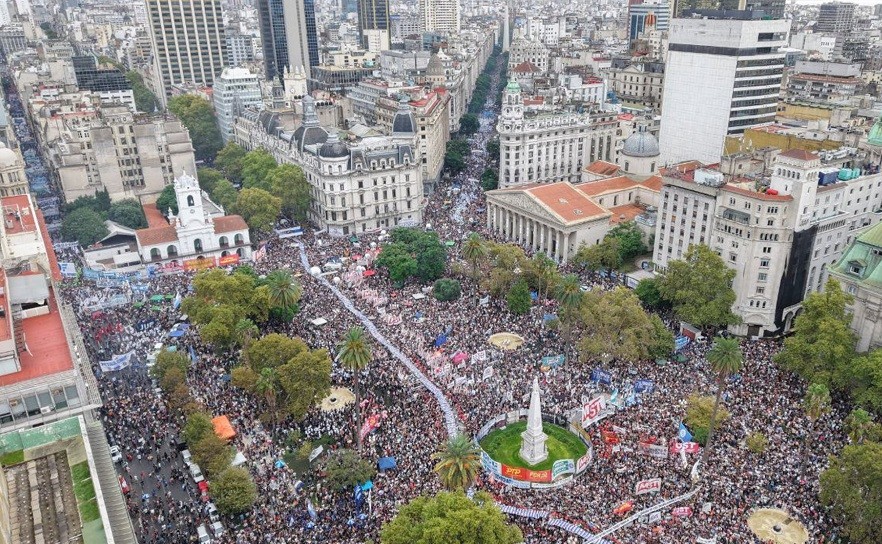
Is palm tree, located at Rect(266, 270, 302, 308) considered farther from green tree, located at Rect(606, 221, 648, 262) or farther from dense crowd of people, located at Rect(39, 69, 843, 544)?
green tree, located at Rect(606, 221, 648, 262)

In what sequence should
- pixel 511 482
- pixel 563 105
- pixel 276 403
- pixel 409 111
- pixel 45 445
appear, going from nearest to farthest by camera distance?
Result: pixel 45 445 → pixel 511 482 → pixel 276 403 → pixel 409 111 → pixel 563 105

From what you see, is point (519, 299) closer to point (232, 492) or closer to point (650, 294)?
point (650, 294)

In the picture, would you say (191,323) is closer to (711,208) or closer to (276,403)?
(276,403)

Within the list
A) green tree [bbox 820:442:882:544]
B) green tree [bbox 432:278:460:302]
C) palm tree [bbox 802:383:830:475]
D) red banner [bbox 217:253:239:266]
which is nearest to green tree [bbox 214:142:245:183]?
red banner [bbox 217:253:239:266]

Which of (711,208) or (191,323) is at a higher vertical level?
(711,208)

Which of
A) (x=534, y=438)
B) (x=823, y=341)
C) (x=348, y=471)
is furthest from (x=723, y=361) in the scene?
(x=348, y=471)

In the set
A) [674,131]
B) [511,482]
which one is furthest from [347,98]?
[511,482]
